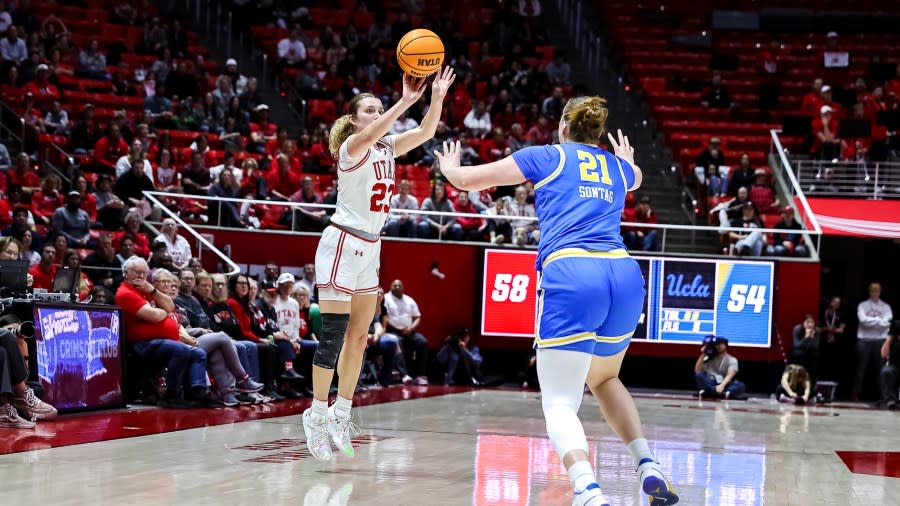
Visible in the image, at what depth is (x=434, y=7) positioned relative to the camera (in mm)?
26094

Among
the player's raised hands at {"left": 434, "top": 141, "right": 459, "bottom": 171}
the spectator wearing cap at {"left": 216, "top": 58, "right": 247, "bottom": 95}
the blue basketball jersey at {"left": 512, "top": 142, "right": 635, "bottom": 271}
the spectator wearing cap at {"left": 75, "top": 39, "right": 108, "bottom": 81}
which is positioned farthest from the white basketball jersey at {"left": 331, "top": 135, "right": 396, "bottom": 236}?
the spectator wearing cap at {"left": 216, "top": 58, "right": 247, "bottom": 95}

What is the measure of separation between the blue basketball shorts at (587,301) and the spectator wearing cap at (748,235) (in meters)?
12.7

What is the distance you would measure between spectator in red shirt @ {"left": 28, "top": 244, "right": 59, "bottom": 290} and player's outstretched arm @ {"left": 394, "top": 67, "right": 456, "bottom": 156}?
5.84 metres

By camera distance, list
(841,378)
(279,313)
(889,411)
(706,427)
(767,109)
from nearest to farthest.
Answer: (706,427) → (279,313) → (889,411) → (841,378) → (767,109)

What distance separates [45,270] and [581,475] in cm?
863

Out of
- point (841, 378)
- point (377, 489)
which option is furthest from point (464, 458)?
point (841, 378)

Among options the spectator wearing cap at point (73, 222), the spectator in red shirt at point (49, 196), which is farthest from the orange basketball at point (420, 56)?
the spectator in red shirt at point (49, 196)

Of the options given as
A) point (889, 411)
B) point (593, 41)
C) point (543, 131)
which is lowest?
point (889, 411)

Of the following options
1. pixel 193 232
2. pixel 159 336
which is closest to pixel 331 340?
pixel 159 336

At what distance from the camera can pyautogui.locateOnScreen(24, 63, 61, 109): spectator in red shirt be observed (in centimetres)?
1836

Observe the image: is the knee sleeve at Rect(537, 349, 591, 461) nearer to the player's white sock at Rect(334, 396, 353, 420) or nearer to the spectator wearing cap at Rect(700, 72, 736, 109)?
the player's white sock at Rect(334, 396, 353, 420)

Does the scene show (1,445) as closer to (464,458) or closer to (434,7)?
(464,458)

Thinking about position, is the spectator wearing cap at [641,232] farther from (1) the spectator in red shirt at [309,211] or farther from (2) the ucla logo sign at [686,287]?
(1) the spectator in red shirt at [309,211]

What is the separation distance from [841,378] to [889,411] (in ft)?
9.93
